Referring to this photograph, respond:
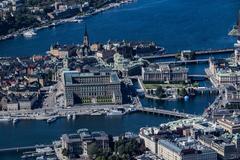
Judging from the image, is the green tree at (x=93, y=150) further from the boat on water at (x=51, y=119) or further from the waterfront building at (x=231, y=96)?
the waterfront building at (x=231, y=96)

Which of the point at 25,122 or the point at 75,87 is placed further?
the point at 75,87

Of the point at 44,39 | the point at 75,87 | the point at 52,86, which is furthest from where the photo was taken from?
the point at 44,39

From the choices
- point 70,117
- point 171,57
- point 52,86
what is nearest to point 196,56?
point 171,57

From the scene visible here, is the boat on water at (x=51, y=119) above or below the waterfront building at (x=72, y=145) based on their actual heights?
above

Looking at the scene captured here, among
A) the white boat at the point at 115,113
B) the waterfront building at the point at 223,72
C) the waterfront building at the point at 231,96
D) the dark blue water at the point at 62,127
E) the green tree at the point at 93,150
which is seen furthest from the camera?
the waterfront building at the point at 223,72

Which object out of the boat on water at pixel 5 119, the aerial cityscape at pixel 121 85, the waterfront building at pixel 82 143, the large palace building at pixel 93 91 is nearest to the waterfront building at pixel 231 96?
the aerial cityscape at pixel 121 85

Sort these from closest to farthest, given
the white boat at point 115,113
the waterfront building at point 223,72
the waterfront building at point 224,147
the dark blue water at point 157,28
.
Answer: the waterfront building at point 224,147 → the white boat at point 115,113 → the waterfront building at point 223,72 → the dark blue water at point 157,28

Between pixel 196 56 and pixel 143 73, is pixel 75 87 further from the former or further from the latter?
pixel 196 56
